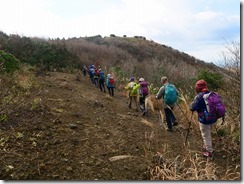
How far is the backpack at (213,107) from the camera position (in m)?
5.48

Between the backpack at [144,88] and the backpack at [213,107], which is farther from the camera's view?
the backpack at [144,88]

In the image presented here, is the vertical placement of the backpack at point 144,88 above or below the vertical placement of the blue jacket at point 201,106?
above

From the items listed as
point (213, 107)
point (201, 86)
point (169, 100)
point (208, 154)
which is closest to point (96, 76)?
point (169, 100)

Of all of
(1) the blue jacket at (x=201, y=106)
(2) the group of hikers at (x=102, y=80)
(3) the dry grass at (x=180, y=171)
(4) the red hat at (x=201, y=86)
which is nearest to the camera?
(3) the dry grass at (x=180, y=171)

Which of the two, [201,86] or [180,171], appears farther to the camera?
[201,86]

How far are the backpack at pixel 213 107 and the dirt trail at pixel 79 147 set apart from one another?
1.00 metres

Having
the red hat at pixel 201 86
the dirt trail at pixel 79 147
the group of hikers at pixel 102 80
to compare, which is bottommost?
the dirt trail at pixel 79 147

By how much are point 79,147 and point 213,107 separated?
261cm

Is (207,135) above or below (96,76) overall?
below

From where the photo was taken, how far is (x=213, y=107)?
5508mm

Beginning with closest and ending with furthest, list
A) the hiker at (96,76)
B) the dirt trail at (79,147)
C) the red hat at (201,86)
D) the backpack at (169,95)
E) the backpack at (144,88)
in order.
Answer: the dirt trail at (79,147) → the red hat at (201,86) → the backpack at (169,95) → the backpack at (144,88) → the hiker at (96,76)

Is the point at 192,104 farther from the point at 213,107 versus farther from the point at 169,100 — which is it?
the point at 169,100

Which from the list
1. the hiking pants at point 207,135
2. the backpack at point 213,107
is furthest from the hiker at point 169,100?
the backpack at point 213,107

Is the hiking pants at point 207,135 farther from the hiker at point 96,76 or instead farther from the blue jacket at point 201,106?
the hiker at point 96,76
